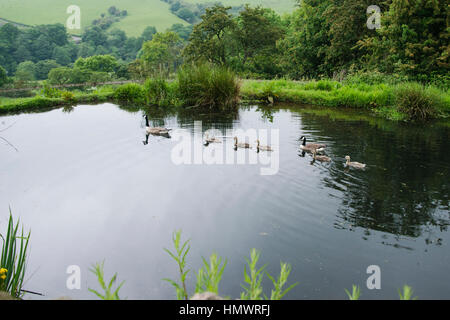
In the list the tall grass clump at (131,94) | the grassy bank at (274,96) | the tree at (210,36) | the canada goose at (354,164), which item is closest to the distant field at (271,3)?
the tree at (210,36)

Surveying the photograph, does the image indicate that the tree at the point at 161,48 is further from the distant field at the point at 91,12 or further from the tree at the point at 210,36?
the distant field at the point at 91,12

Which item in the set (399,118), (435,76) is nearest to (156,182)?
(399,118)

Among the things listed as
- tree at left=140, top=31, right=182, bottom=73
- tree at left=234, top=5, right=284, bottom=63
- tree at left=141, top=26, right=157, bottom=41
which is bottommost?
tree at left=234, top=5, right=284, bottom=63

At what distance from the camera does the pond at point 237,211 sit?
4746 millimetres

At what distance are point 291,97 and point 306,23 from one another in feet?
41.5

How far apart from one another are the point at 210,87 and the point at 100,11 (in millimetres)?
87106

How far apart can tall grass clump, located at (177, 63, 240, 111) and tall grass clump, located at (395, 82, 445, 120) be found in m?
7.46

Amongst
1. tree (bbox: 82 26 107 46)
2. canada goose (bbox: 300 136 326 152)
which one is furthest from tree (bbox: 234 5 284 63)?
tree (bbox: 82 26 107 46)

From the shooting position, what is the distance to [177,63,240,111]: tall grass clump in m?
17.2

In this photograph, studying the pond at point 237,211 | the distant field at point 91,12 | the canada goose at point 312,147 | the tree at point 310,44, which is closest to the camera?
the pond at point 237,211

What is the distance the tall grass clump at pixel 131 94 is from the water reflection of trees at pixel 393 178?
35.3 ft

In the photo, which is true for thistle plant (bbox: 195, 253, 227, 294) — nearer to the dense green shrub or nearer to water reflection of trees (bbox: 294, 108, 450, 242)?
water reflection of trees (bbox: 294, 108, 450, 242)
